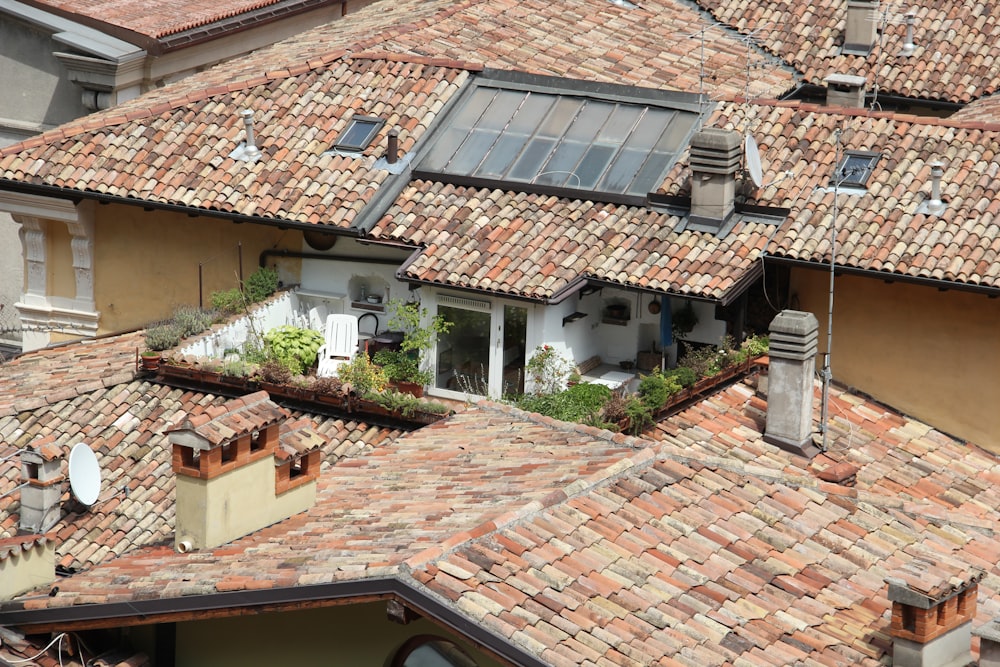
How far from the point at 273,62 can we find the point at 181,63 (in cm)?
508

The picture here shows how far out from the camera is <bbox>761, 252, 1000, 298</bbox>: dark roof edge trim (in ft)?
76.9

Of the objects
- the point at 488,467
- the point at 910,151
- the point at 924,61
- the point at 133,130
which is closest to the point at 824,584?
the point at 488,467

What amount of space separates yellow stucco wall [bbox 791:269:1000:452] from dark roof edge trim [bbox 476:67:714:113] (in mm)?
3284

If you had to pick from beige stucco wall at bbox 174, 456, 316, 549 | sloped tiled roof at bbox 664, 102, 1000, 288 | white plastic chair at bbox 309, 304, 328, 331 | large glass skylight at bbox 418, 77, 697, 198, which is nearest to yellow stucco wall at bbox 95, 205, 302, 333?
white plastic chair at bbox 309, 304, 328, 331

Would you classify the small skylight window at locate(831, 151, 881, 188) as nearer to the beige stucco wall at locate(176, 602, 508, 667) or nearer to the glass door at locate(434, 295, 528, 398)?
the glass door at locate(434, 295, 528, 398)

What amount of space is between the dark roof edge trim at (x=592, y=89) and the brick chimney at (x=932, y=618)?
12.5m

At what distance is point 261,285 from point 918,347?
9.63 metres

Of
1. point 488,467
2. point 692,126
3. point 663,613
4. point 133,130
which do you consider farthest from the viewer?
point 133,130

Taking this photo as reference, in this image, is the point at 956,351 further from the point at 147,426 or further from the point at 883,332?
the point at 147,426

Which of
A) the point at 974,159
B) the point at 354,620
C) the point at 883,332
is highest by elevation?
the point at 974,159

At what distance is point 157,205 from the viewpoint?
90.9 feet

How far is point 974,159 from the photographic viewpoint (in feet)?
82.4

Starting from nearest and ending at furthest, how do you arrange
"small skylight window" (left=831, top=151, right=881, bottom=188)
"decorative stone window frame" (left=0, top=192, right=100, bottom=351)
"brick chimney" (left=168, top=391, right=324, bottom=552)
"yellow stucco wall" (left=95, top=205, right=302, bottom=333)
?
1. "brick chimney" (left=168, top=391, right=324, bottom=552)
2. "small skylight window" (left=831, top=151, right=881, bottom=188)
3. "yellow stucco wall" (left=95, top=205, right=302, bottom=333)
4. "decorative stone window frame" (left=0, top=192, right=100, bottom=351)

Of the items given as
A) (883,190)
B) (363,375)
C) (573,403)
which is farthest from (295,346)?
(883,190)
